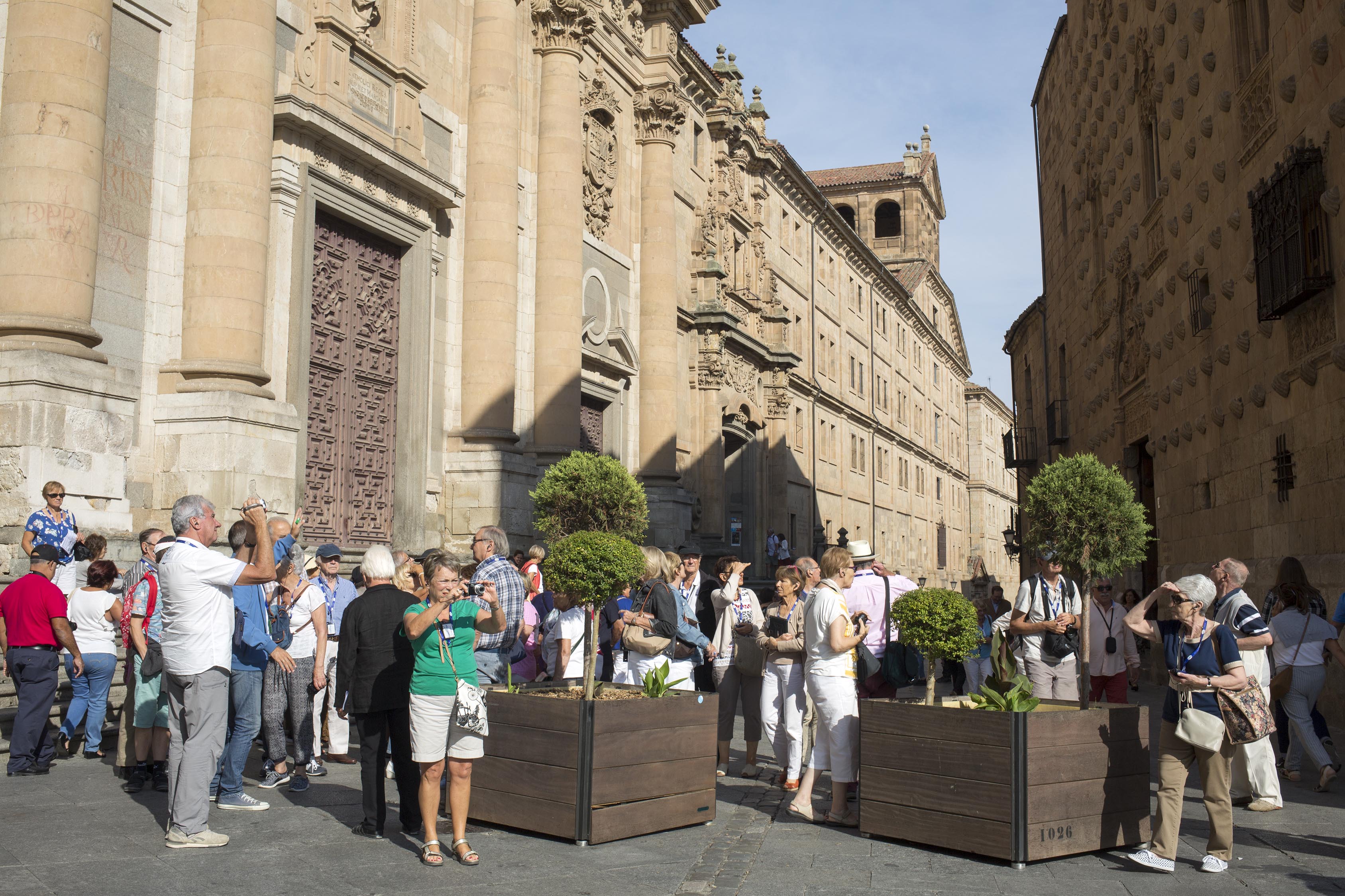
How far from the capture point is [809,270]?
4331 cm

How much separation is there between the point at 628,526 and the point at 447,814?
30.3 feet

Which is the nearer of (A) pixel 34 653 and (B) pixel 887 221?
(A) pixel 34 653

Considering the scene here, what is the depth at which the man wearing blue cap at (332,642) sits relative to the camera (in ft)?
31.0

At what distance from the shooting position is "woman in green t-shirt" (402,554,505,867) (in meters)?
6.13

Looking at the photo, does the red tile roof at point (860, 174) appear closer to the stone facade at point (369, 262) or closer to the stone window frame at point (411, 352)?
the stone facade at point (369, 262)

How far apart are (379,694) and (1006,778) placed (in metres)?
3.52

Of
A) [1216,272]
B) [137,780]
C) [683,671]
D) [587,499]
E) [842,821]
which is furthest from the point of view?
[587,499]

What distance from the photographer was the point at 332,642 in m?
9.50

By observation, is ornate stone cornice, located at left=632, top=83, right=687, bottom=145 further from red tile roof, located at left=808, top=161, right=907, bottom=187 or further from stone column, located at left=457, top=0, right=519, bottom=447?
red tile roof, located at left=808, top=161, right=907, bottom=187

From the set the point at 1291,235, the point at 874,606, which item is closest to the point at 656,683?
the point at 874,606

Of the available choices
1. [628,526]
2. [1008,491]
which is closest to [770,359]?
[628,526]

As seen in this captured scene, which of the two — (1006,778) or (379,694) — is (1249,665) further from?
(379,694)

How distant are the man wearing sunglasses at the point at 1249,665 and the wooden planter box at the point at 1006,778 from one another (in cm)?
85

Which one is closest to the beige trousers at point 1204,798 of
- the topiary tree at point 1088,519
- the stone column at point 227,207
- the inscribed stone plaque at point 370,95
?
the topiary tree at point 1088,519
